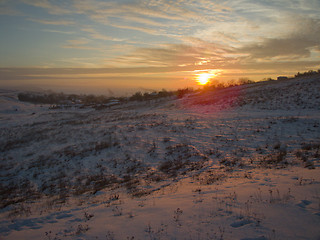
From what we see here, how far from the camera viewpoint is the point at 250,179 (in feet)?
22.1

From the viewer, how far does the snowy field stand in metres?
4.32

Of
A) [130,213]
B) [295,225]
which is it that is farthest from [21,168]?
[295,225]

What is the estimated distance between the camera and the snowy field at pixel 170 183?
432 centimetres

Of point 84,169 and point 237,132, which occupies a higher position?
point 237,132

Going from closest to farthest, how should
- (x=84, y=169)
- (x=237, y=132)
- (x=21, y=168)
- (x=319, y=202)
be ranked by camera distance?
(x=319, y=202) < (x=84, y=169) < (x=21, y=168) < (x=237, y=132)

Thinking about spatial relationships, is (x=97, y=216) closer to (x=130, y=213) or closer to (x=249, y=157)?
(x=130, y=213)

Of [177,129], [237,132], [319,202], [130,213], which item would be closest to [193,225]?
[130,213]

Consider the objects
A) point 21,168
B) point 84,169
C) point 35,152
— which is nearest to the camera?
point 84,169

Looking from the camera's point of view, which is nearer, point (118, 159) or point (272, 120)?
point (118, 159)

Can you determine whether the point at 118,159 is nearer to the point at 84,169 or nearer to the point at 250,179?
the point at 84,169

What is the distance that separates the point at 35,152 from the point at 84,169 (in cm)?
625

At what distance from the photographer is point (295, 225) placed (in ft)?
12.6

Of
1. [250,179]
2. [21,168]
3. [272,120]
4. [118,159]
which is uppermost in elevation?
[272,120]

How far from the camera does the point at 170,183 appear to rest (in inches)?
297
